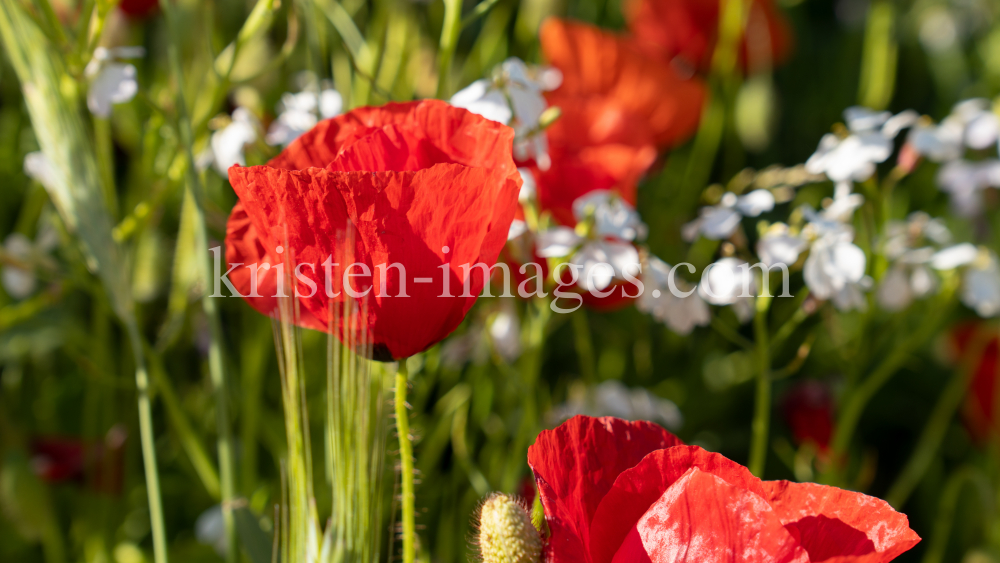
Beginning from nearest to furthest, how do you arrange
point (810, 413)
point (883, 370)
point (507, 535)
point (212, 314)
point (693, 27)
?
point (507, 535) → point (212, 314) → point (883, 370) → point (810, 413) → point (693, 27)

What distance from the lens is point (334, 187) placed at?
25 centimetres

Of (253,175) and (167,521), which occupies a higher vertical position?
(253,175)

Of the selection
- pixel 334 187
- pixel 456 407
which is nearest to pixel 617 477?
pixel 334 187

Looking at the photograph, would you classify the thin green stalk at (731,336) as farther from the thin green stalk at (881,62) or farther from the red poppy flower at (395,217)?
the thin green stalk at (881,62)

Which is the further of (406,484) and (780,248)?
(780,248)

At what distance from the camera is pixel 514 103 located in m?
0.39

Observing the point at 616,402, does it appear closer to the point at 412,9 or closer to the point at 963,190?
the point at 963,190

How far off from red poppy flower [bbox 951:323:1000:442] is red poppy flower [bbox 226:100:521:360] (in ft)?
1.72

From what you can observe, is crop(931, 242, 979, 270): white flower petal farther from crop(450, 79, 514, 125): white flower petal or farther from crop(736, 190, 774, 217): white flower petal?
crop(450, 79, 514, 125): white flower petal

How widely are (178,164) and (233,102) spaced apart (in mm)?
335

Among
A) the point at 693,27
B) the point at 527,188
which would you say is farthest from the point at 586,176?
the point at 693,27

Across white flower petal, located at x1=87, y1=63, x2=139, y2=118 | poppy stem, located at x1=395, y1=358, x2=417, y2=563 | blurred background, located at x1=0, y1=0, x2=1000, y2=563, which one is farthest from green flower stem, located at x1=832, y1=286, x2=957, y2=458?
white flower petal, located at x1=87, y1=63, x2=139, y2=118

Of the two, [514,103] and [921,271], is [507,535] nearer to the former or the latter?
[514,103]

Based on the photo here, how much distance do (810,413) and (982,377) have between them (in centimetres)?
14
